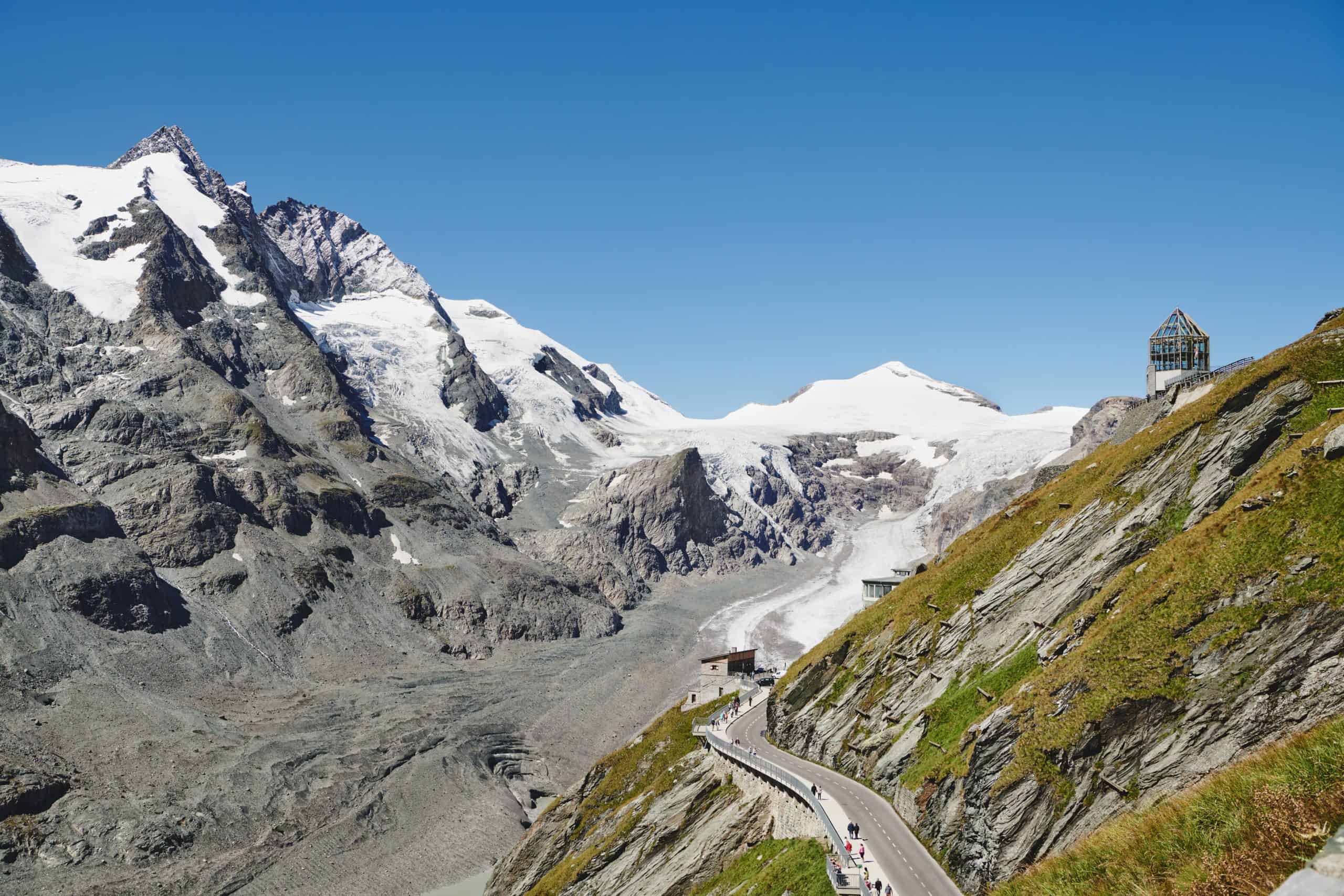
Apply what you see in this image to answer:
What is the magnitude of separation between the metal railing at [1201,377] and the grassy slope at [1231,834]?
42.7 meters

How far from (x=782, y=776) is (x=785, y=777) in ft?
2.03

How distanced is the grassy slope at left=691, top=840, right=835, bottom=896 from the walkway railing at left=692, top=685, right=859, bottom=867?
1044 mm

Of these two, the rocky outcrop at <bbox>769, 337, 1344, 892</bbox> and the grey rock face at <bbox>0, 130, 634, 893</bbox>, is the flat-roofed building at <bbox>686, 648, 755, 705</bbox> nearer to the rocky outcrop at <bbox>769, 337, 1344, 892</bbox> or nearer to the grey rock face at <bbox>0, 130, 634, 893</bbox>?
the rocky outcrop at <bbox>769, 337, 1344, 892</bbox>

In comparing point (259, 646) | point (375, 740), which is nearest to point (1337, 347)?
point (375, 740)

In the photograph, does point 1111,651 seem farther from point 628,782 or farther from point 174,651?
point 174,651

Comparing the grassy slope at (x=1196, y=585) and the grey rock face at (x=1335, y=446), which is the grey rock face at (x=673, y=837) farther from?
the grey rock face at (x=1335, y=446)

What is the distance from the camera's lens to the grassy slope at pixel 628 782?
63969 mm

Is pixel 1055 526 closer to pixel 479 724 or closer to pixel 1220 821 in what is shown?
pixel 1220 821

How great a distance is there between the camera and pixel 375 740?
5276 inches

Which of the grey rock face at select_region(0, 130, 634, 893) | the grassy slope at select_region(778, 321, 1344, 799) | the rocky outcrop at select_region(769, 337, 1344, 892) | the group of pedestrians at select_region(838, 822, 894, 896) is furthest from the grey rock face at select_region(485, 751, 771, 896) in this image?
the grey rock face at select_region(0, 130, 634, 893)

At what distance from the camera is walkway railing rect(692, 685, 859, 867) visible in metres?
36.9

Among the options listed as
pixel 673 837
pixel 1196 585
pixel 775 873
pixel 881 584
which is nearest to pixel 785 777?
pixel 775 873

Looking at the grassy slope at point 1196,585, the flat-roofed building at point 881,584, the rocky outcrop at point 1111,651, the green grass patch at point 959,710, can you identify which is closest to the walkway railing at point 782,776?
the rocky outcrop at point 1111,651

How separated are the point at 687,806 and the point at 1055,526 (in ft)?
88.7
